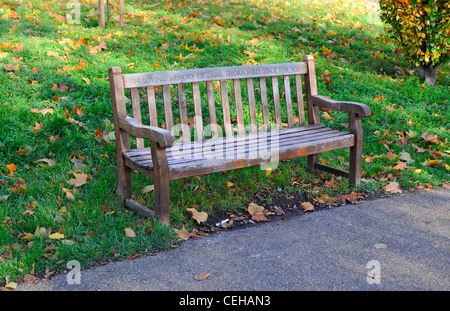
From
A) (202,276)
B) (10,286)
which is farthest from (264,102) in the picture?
(10,286)

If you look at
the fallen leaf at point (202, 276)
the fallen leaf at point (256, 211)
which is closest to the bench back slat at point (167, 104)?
the fallen leaf at point (256, 211)

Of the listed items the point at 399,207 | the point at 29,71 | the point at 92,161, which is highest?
the point at 29,71

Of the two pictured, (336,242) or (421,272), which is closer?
(421,272)

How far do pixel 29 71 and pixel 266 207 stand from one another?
306cm

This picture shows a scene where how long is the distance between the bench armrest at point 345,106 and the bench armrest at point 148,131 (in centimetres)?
177

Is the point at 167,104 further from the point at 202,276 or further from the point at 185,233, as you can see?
the point at 202,276

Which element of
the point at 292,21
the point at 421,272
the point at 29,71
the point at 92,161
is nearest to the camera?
the point at 421,272

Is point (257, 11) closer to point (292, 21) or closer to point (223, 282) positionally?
point (292, 21)

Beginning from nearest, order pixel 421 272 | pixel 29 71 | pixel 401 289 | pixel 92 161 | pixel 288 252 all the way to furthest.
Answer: pixel 401 289 < pixel 421 272 < pixel 288 252 < pixel 92 161 < pixel 29 71

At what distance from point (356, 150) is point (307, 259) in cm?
153

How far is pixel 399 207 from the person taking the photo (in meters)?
4.11

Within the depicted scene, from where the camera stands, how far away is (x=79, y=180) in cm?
399

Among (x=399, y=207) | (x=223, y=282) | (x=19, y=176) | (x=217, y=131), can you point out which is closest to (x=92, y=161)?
(x=19, y=176)

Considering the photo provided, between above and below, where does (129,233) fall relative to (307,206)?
above
